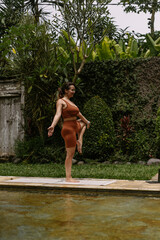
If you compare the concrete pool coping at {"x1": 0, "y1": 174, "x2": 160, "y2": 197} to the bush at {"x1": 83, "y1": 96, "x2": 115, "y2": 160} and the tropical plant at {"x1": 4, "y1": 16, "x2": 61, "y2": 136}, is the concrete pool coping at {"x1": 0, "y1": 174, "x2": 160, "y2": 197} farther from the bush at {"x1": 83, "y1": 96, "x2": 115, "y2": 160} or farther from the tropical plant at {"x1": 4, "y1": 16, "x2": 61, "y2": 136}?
the tropical plant at {"x1": 4, "y1": 16, "x2": 61, "y2": 136}

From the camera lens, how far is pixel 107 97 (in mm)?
A: 11734

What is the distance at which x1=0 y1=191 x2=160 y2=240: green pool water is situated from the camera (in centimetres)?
339

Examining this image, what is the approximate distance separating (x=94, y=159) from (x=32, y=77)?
304cm

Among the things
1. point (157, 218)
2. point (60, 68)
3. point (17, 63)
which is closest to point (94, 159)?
point (60, 68)

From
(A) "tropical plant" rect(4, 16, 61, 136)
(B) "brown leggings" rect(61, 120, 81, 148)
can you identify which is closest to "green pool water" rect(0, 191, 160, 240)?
(B) "brown leggings" rect(61, 120, 81, 148)

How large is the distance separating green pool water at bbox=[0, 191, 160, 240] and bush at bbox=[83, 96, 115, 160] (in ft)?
17.5

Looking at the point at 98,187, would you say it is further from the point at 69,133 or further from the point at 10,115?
the point at 10,115

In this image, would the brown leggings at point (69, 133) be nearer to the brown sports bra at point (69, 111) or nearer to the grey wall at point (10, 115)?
the brown sports bra at point (69, 111)

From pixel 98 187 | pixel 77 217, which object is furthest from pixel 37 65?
pixel 77 217

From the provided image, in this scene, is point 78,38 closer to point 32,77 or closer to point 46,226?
point 32,77

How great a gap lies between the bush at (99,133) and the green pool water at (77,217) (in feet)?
17.5

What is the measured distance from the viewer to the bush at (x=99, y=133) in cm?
1089

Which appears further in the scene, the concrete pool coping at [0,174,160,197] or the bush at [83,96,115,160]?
the bush at [83,96,115,160]

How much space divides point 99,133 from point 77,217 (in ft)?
22.3
